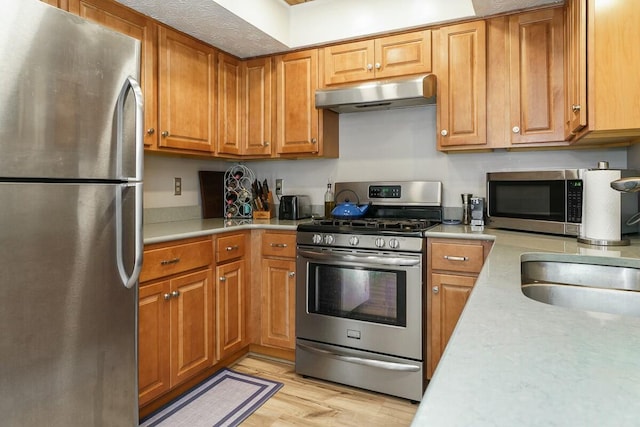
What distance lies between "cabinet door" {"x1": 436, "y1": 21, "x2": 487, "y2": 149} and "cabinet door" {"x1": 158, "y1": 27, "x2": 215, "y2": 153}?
1.49m

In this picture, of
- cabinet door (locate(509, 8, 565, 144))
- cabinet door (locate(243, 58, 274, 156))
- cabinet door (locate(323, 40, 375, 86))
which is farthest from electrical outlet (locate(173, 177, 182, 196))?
cabinet door (locate(509, 8, 565, 144))

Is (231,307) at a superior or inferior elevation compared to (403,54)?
inferior

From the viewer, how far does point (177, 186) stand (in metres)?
2.90

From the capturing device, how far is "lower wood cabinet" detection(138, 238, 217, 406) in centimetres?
196

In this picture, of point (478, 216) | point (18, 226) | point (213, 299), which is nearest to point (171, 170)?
point (213, 299)

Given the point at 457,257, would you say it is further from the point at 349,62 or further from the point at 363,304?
the point at 349,62

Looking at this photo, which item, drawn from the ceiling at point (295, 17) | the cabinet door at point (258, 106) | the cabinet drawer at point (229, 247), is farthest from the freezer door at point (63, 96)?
the cabinet door at point (258, 106)

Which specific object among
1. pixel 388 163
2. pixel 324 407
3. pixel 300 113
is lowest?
pixel 324 407

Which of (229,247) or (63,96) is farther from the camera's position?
(229,247)

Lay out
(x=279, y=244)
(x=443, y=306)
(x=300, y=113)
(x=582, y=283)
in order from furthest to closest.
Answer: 1. (x=300, y=113)
2. (x=279, y=244)
3. (x=443, y=306)
4. (x=582, y=283)

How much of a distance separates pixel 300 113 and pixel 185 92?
77 cm

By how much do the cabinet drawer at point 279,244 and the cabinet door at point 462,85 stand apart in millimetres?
1105

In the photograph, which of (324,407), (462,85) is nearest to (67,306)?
(324,407)

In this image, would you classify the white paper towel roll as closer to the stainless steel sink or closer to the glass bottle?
the stainless steel sink
